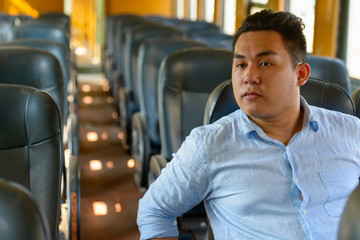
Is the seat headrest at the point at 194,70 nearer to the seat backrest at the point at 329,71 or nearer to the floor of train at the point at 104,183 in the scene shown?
the seat backrest at the point at 329,71

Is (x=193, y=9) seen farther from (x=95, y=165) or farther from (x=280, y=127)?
(x=280, y=127)

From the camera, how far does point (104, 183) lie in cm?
351

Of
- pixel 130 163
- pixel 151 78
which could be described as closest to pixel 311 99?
pixel 151 78

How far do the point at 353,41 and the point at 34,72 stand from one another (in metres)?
2.46

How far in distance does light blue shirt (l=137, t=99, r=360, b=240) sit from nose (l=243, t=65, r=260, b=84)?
0.36 ft

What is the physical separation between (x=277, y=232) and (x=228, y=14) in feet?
23.0

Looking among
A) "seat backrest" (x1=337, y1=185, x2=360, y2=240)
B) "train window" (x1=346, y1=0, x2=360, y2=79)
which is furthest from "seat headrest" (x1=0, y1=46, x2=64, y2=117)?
"train window" (x1=346, y1=0, x2=360, y2=79)

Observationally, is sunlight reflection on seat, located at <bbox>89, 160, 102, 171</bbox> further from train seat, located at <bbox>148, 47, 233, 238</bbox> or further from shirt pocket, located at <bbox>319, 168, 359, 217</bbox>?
shirt pocket, located at <bbox>319, 168, 359, 217</bbox>

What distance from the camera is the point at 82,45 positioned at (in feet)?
32.0

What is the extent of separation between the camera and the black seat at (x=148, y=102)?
290 centimetres

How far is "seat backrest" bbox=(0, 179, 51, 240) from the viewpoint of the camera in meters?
0.76

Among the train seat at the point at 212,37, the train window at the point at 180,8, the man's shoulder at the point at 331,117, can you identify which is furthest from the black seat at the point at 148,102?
the train window at the point at 180,8

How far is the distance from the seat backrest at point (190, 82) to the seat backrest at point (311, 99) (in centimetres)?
56

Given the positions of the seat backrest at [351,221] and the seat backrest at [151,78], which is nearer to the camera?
the seat backrest at [351,221]
